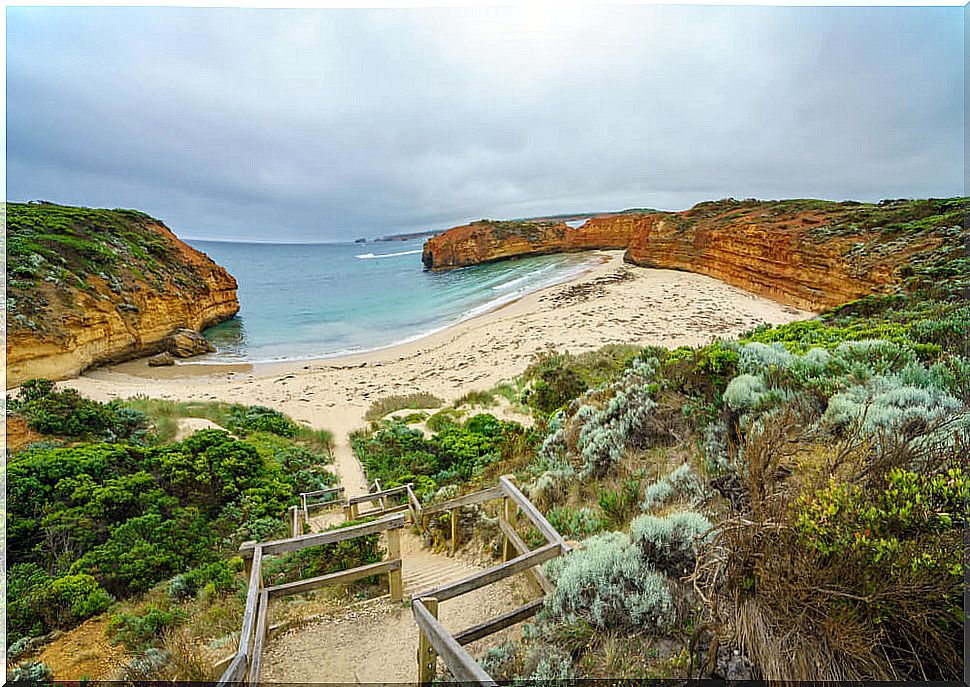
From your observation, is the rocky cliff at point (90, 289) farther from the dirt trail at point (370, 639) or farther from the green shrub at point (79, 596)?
the dirt trail at point (370, 639)

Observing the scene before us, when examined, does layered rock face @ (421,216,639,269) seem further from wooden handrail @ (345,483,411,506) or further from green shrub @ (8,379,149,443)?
wooden handrail @ (345,483,411,506)

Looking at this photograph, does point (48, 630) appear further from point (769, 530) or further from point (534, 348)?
point (534, 348)

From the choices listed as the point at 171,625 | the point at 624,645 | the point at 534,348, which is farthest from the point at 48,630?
the point at 534,348

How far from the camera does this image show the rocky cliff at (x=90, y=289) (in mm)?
11352

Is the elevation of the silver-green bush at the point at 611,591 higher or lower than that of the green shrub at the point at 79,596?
higher

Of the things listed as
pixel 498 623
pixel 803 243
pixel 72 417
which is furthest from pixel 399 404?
pixel 803 243

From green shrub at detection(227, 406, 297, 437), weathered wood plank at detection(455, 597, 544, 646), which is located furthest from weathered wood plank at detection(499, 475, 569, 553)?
green shrub at detection(227, 406, 297, 437)

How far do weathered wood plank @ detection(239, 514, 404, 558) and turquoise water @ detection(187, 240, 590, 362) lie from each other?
46.9ft

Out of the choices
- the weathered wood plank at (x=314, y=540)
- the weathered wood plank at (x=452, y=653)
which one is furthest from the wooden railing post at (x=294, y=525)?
the weathered wood plank at (x=452, y=653)

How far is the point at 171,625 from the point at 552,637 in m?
3.02

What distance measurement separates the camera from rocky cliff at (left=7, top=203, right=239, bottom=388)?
1135 cm

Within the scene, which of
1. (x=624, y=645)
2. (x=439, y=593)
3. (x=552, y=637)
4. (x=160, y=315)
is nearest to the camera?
(x=624, y=645)

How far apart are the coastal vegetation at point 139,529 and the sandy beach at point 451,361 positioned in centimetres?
197

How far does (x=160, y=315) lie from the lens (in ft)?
54.9
